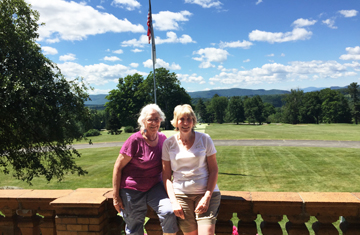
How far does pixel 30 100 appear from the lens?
338 inches

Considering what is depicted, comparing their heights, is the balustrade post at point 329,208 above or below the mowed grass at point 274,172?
above

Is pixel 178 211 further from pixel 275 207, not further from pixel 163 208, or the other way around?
pixel 275 207

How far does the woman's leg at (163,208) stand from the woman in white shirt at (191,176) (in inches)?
2.4

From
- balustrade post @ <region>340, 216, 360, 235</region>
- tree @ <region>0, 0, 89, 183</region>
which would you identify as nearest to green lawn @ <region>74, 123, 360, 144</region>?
tree @ <region>0, 0, 89, 183</region>

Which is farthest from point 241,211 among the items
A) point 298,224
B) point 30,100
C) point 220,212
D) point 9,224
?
point 30,100

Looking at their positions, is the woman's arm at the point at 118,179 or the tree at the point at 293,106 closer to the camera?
the woman's arm at the point at 118,179

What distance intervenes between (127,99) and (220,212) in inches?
1949

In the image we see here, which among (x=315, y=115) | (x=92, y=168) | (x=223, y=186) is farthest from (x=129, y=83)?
(x=315, y=115)

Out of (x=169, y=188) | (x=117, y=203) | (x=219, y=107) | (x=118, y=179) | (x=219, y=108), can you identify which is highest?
(x=219, y=107)

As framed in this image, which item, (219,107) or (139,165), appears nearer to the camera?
(139,165)

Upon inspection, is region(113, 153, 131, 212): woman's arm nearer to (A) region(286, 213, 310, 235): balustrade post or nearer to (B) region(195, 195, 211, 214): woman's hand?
(B) region(195, 195, 211, 214): woman's hand

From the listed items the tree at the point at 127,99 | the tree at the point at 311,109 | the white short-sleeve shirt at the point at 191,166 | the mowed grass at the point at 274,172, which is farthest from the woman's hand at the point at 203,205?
the tree at the point at 311,109

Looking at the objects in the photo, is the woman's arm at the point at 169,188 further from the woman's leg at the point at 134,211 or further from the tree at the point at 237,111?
the tree at the point at 237,111

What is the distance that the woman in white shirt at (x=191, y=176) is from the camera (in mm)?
2545
